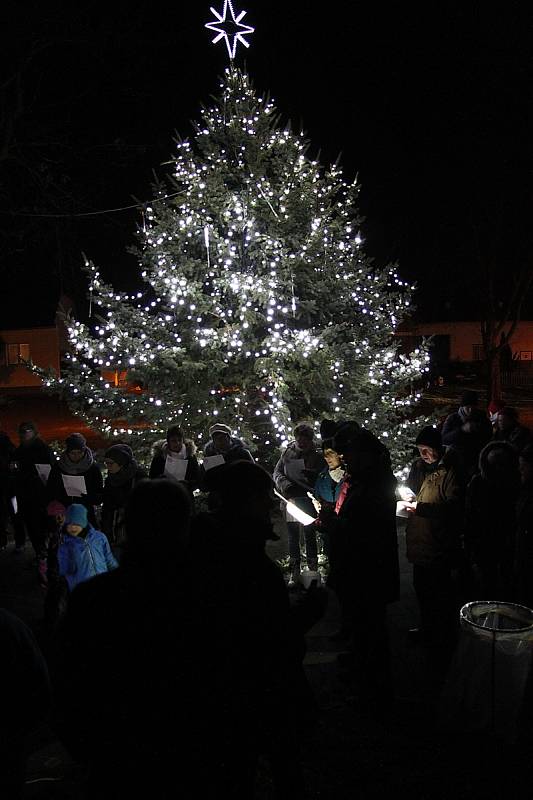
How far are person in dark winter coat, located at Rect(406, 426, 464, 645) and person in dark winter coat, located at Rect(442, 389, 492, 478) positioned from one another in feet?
9.46

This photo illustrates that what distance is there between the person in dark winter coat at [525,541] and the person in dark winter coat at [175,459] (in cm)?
401

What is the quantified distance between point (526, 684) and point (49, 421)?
79.1 ft

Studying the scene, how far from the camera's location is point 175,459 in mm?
7859

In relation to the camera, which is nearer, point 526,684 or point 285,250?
point 526,684

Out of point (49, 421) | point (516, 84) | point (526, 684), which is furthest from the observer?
point (49, 421)

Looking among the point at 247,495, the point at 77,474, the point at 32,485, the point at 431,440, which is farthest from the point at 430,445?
the point at 32,485

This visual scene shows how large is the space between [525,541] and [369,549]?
6.09ft

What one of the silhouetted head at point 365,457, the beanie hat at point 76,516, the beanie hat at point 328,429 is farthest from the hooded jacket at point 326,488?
the beanie hat at point 76,516

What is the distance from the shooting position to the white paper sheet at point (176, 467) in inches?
308

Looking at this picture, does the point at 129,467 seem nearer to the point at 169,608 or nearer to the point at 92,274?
the point at 92,274

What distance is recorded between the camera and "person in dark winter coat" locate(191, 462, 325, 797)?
2008 mm

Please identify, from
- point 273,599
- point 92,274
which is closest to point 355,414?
point 92,274

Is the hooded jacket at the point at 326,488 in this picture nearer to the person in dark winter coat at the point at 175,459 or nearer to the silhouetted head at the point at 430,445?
the silhouetted head at the point at 430,445

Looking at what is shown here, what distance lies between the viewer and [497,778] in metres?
3.55
